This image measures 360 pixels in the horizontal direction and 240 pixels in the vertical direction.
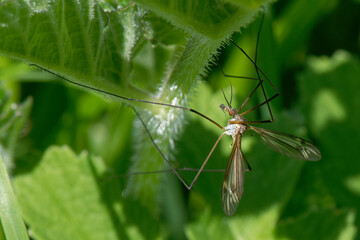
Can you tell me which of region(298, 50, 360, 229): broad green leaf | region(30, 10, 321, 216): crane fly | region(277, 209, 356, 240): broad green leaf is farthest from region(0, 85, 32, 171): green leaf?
region(298, 50, 360, 229): broad green leaf

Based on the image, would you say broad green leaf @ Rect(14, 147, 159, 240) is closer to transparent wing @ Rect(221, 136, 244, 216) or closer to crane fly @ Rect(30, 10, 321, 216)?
crane fly @ Rect(30, 10, 321, 216)

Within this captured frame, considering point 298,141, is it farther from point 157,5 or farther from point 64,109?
point 64,109

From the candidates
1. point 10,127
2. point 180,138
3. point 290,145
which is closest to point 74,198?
point 10,127

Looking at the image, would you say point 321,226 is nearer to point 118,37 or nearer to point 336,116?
point 336,116

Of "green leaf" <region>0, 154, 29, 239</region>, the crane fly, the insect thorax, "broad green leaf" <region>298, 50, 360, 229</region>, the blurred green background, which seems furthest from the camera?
"broad green leaf" <region>298, 50, 360, 229</region>

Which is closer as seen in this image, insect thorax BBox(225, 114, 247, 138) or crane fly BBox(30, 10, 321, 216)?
crane fly BBox(30, 10, 321, 216)

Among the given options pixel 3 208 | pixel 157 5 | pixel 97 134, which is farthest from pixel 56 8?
pixel 97 134

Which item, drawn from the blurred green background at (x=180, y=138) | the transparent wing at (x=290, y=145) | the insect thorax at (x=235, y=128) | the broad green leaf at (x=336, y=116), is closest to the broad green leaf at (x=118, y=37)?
the blurred green background at (x=180, y=138)
